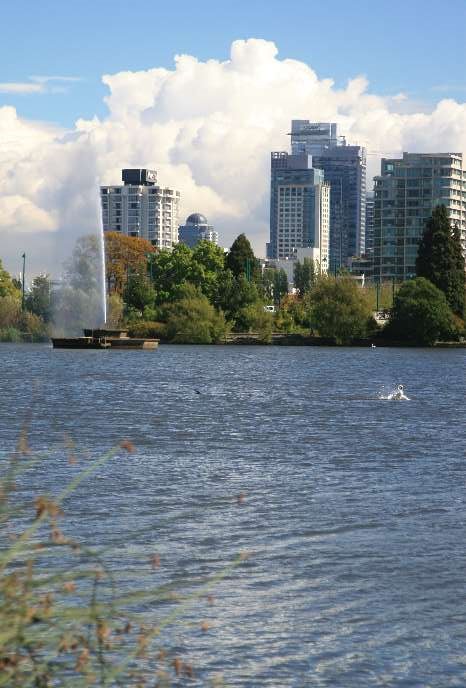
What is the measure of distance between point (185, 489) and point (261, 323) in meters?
112

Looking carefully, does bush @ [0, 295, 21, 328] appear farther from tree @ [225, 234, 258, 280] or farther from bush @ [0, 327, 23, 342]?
tree @ [225, 234, 258, 280]

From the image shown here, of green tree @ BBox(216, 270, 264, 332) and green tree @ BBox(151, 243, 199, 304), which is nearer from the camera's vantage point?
green tree @ BBox(216, 270, 264, 332)

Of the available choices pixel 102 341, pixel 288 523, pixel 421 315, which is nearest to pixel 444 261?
pixel 421 315

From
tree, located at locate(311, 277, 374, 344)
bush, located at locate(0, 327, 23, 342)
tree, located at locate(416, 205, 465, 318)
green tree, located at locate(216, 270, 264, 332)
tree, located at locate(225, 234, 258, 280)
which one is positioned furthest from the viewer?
tree, located at locate(225, 234, 258, 280)

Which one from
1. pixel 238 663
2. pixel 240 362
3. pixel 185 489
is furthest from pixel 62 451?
pixel 240 362

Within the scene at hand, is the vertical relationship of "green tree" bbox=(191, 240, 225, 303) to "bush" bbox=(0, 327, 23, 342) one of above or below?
above

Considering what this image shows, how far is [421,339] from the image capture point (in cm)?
12888

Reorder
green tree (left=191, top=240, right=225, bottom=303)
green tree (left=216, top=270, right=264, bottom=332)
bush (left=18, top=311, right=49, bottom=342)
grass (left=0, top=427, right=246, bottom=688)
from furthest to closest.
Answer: green tree (left=191, top=240, right=225, bottom=303) → bush (left=18, top=311, right=49, bottom=342) → green tree (left=216, top=270, right=264, bottom=332) → grass (left=0, top=427, right=246, bottom=688)

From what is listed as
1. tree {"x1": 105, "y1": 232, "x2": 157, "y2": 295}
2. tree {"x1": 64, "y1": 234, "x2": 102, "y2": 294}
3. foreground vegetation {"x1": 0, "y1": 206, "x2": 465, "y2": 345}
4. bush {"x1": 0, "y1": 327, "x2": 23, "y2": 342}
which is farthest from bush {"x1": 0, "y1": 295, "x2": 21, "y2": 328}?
tree {"x1": 105, "y1": 232, "x2": 157, "y2": 295}

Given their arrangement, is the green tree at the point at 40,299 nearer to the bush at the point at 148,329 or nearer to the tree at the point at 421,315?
the bush at the point at 148,329

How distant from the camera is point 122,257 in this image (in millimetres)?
180000

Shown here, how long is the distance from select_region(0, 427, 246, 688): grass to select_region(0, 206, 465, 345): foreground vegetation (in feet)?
329

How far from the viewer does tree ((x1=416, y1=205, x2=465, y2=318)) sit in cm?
12738

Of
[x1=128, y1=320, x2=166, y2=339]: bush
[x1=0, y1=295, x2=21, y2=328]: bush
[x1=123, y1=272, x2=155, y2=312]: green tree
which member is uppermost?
[x1=123, y1=272, x2=155, y2=312]: green tree
